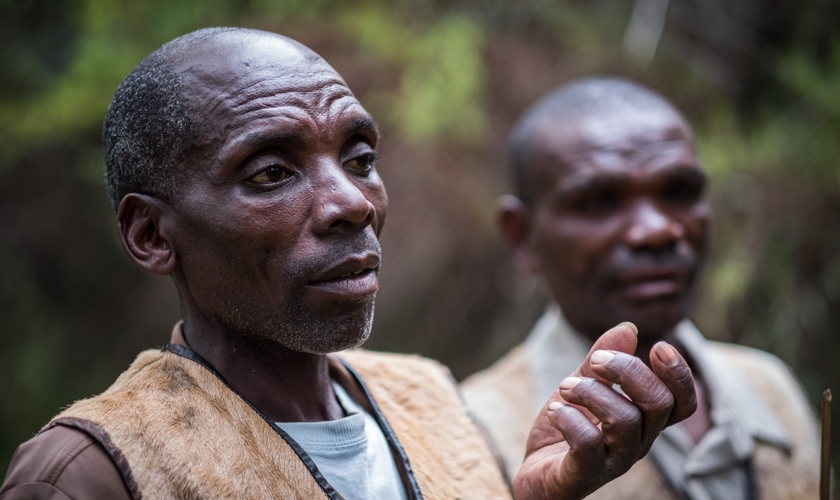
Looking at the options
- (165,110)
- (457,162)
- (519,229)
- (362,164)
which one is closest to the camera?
(165,110)

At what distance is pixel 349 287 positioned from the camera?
1557 mm

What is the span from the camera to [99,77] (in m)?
4.11

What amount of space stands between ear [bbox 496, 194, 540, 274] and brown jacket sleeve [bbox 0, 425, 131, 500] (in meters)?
1.77

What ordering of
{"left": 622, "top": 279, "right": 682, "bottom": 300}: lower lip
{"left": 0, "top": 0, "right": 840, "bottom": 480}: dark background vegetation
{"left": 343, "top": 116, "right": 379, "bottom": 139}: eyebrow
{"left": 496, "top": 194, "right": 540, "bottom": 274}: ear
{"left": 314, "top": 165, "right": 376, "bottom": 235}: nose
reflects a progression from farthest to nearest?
{"left": 0, "top": 0, "right": 840, "bottom": 480}: dark background vegetation < {"left": 496, "top": 194, "right": 540, "bottom": 274}: ear < {"left": 622, "top": 279, "right": 682, "bottom": 300}: lower lip < {"left": 343, "top": 116, "right": 379, "bottom": 139}: eyebrow < {"left": 314, "top": 165, "right": 376, "bottom": 235}: nose

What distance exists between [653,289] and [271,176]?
1398 millimetres

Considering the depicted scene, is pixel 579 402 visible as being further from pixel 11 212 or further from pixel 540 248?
pixel 11 212

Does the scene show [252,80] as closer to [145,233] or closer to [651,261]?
[145,233]

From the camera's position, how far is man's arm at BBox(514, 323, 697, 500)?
1.34 m

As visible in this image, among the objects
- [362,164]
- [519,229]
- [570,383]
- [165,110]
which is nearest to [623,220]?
[519,229]

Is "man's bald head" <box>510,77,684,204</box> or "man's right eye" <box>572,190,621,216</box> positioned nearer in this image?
"man's right eye" <box>572,190,621,216</box>

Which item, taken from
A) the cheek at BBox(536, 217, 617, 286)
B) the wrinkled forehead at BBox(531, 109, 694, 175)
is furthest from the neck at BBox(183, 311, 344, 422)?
the wrinkled forehead at BBox(531, 109, 694, 175)

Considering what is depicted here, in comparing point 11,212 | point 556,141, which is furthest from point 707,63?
point 11,212

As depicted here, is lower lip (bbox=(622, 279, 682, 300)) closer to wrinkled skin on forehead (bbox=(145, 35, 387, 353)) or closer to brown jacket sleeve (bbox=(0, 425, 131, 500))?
wrinkled skin on forehead (bbox=(145, 35, 387, 353))

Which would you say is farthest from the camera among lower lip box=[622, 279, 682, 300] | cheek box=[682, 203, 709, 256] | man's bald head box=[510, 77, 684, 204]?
man's bald head box=[510, 77, 684, 204]
